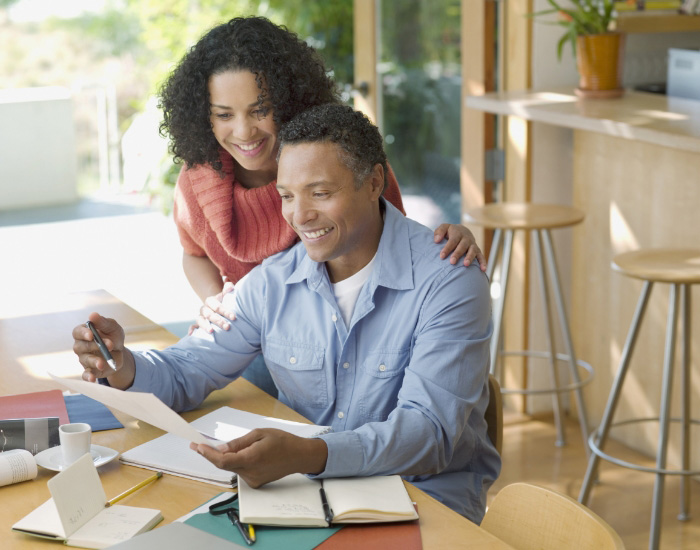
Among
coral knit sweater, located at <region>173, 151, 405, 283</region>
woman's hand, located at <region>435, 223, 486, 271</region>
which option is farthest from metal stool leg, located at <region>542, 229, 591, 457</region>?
woman's hand, located at <region>435, 223, 486, 271</region>

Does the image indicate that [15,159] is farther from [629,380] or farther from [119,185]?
[629,380]

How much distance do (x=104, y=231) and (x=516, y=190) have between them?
1.60m

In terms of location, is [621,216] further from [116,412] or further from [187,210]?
[116,412]

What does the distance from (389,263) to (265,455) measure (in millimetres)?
495

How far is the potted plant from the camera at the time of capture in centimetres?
311

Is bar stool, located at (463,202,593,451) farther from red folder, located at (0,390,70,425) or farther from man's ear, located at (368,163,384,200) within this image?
red folder, located at (0,390,70,425)

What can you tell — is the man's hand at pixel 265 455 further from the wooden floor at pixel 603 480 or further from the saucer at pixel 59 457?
the wooden floor at pixel 603 480

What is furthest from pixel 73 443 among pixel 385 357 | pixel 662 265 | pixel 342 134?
pixel 662 265

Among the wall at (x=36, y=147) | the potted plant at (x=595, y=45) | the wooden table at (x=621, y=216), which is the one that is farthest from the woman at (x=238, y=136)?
the wall at (x=36, y=147)

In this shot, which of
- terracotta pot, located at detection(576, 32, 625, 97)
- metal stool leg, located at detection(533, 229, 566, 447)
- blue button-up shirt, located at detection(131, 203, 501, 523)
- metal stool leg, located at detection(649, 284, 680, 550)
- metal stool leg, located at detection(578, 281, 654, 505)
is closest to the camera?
blue button-up shirt, located at detection(131, 203, 501, 523)

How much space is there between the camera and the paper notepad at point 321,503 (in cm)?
130

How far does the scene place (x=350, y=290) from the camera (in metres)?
1.76

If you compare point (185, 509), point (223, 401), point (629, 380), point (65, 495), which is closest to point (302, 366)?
point (223, 401)

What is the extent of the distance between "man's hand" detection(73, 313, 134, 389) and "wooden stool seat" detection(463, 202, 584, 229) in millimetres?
1521
